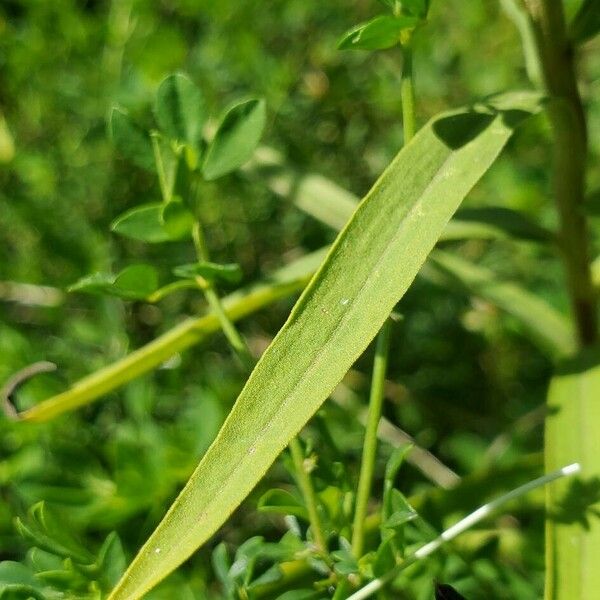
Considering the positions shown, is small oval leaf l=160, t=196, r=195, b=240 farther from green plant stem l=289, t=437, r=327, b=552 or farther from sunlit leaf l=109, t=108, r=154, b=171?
green plant stem l=289, t=437, r=327, b=552

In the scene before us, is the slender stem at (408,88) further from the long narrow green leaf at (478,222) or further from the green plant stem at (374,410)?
the long narrow green leaf at (478,222)

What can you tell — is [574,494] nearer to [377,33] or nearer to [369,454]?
[369,454]

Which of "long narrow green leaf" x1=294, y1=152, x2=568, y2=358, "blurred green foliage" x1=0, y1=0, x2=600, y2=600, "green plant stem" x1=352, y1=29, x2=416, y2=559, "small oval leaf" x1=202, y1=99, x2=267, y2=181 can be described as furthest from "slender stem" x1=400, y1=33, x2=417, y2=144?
"blurred green foliage" x1=0, y1=0, x2=600, y2=600

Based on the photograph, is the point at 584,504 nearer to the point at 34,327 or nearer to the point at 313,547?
the point at 313,547

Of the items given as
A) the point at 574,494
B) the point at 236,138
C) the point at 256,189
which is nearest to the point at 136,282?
the point at 236,138

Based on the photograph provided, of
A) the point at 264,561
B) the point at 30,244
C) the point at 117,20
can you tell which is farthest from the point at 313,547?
the point at 117,20
